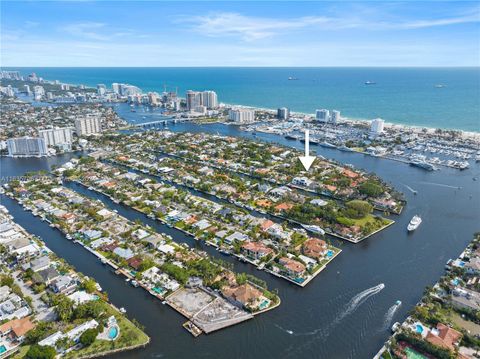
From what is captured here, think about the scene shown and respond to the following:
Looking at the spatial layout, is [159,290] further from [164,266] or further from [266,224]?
[266,224]

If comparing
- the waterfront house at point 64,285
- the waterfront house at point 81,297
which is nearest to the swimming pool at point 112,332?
the waterfront house at point 81,297

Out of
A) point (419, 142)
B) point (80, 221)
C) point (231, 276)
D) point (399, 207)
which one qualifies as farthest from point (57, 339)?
point (419, 142)

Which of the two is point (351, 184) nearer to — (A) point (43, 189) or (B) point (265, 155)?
(B) point (265, 155)

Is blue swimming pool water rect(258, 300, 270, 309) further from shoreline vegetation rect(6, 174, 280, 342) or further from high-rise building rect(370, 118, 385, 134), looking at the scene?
high-rise building rect(370, 118, 385, 134)

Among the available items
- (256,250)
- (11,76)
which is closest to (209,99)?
(256,250)

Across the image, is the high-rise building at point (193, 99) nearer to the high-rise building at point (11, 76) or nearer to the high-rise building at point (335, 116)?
the high-rise building at point (335, 116)

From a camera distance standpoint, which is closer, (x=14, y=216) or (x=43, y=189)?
(x=14, y=216)

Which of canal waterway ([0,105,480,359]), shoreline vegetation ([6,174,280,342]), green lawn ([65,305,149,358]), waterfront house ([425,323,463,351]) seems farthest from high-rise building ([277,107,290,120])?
green lawn ([65,305,149,358])
